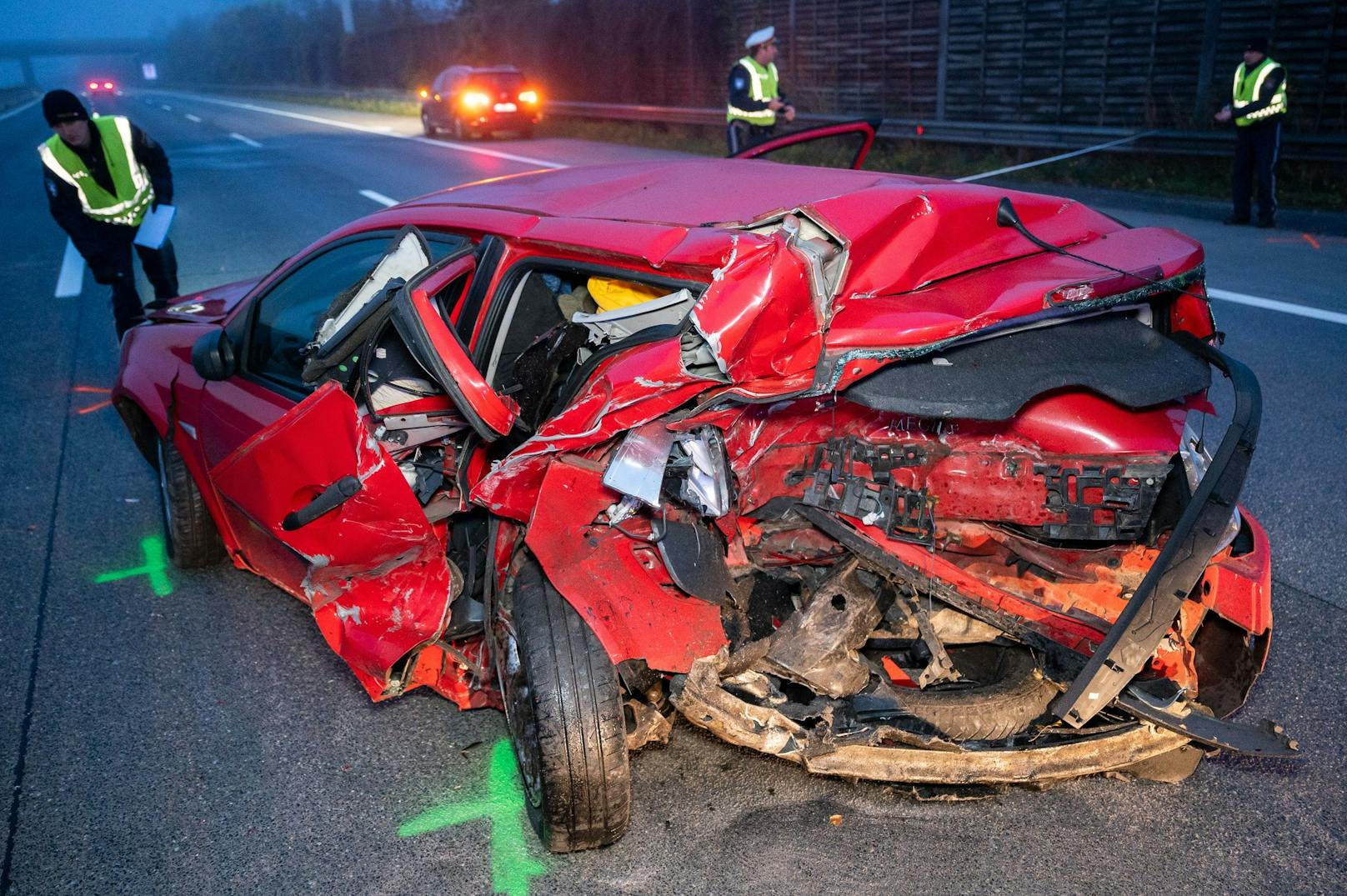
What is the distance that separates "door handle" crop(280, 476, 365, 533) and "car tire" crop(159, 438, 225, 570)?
1312 mm

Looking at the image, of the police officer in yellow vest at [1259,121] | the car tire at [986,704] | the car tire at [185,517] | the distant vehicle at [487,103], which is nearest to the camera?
the car tire at [986,704]

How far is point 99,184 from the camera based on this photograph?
7.02 meters

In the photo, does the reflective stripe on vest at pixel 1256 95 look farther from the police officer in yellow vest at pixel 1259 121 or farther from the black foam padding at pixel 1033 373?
the black foam padding at pixel 1033 373

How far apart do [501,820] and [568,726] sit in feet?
1.75

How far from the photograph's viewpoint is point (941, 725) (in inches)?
107

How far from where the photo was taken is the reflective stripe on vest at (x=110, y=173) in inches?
269

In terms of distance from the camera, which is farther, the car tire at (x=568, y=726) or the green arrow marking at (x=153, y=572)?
the green arrow marking at (x=153, y=572)

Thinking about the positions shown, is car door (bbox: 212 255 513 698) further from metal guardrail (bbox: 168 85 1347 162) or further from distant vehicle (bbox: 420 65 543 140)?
distant vehicle (bbox: 420 65 543 140)

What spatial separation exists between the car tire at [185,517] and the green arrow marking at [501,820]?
6.36ft

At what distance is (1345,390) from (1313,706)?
128 inches

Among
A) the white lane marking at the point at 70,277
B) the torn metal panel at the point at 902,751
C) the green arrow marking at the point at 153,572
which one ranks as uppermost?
the torn metal panel at the point at 902,751

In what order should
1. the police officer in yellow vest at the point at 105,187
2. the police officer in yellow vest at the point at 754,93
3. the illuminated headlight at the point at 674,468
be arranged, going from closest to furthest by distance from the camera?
the illuminated headlight at the point at 674,468 < the police officer in yellow vest at the point at 105,187 < the police officer in yellow vest at the point at 754,93

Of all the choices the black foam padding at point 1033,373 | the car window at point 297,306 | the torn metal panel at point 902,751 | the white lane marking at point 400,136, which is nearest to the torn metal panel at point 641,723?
the torn metal panel at point 902,751

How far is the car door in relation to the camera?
9.45 feet
